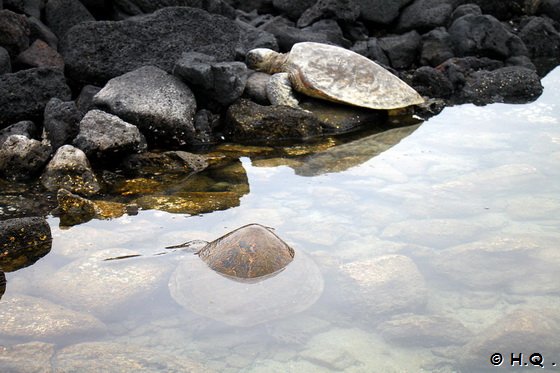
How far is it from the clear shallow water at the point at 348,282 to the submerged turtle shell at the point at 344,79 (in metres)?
2.25

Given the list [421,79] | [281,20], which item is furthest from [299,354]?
[281,20]

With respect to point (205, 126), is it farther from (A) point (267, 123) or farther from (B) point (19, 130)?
(B) point (19, 130)

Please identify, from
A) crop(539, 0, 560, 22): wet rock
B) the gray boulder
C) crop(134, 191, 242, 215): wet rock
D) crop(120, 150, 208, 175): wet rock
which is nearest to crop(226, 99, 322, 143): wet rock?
crop(120, 150, 208, 175): wet rock

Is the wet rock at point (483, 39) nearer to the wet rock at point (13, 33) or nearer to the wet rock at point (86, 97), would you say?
the wet rock at point (86, 97)

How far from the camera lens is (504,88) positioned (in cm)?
1147

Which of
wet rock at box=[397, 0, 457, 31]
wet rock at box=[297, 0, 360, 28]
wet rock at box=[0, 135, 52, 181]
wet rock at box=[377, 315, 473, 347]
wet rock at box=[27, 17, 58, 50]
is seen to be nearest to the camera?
wet rock at box=[377, 315, 473, 347]

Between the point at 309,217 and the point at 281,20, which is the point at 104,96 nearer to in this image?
the point at 309,217

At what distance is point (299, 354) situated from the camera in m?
4.30

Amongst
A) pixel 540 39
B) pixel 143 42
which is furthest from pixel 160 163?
pixel 540 39

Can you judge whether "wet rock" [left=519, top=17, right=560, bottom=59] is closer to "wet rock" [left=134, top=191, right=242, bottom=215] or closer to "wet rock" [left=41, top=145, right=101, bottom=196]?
"wet rock" [left=134, top=191, right=242, bottom=215]

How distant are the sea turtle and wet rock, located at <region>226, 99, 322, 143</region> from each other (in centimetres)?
52

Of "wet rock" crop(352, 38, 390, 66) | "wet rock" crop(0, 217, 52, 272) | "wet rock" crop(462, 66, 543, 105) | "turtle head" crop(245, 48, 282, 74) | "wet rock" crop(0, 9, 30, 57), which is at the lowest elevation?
"wet rock" crop(462, 66, 543, 105)

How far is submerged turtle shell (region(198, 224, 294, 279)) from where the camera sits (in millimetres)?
5117

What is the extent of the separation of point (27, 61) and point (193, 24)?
8.22ft
